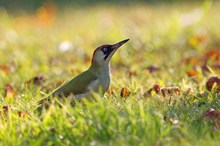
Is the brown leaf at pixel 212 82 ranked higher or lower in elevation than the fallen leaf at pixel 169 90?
lower

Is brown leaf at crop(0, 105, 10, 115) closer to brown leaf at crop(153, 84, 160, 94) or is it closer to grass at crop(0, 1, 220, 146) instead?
grass at crop(0, 1, 220, 146)

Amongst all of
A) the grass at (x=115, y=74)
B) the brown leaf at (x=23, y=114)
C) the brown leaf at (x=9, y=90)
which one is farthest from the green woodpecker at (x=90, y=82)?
the brown leaf at (x=9, y=90)

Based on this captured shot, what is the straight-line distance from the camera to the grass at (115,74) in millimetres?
4211

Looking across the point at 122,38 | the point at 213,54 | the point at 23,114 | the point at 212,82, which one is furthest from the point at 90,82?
the point at 122,38

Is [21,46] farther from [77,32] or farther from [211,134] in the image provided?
[211,134]

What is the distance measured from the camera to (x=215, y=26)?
907 centimetres

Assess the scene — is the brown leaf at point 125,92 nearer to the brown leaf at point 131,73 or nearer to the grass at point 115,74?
the grass at point 115,74

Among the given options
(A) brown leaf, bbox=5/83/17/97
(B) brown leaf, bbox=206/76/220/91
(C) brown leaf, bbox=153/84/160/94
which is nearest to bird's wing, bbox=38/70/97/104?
(C) brown leaf, bbox=153/84/160/94

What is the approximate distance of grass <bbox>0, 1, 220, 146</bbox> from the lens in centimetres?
421

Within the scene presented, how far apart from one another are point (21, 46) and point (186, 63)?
3086 mm

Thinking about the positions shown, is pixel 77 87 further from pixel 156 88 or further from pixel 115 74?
pixel 115 74

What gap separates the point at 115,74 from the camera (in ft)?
22.8

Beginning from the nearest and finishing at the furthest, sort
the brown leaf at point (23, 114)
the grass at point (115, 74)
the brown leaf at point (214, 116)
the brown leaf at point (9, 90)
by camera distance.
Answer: the grass at point (115, 74) → the brown leaf at point (214, 116) → the brown leaf at point (23, 114) → the brown leaf at point (9, 90)

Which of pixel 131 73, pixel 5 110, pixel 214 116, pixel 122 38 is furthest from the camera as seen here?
pixel 122 38
